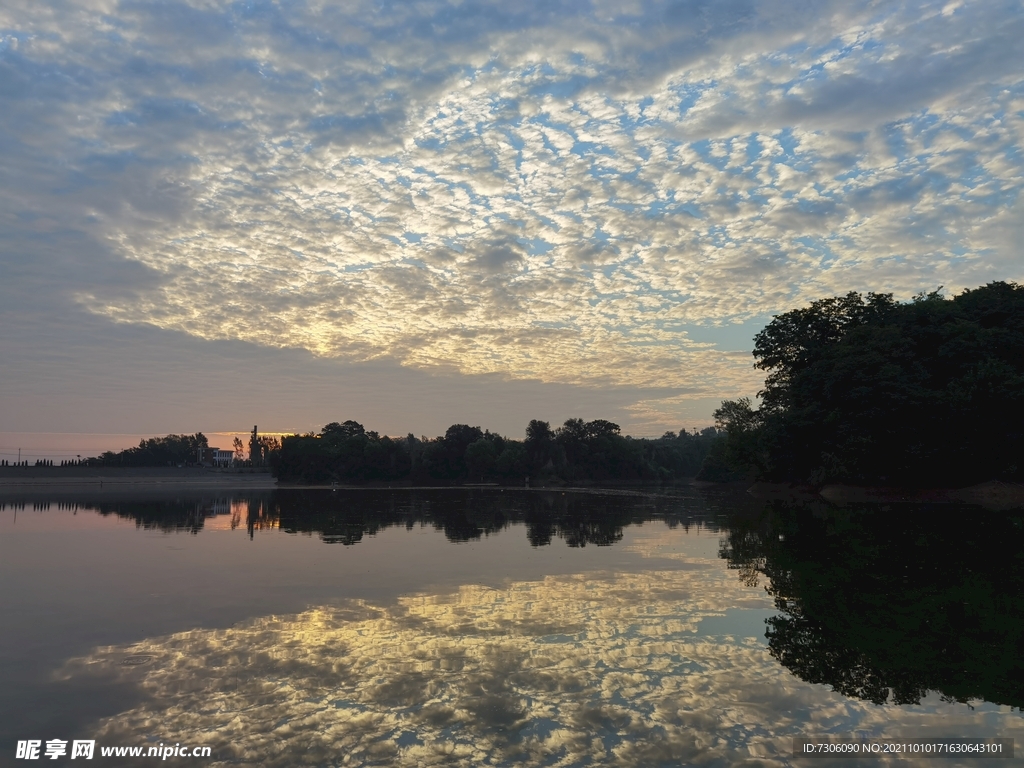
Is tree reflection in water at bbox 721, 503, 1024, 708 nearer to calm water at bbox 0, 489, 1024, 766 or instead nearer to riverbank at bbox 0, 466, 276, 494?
calm water at bbox 0, 489, 1024, 766

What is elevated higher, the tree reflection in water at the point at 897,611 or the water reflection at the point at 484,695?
the water reflection at the point at 484,695

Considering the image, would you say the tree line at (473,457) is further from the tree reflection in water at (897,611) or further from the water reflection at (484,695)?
the water reflection at (484,695)

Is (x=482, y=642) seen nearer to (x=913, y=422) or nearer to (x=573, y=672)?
(x=573, y=672)

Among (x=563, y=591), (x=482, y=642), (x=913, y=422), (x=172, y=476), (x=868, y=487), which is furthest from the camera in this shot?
(x=172, y=476)

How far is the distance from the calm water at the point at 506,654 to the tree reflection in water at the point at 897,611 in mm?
71

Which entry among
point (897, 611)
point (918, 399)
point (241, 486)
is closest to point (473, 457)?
point (241, 486)

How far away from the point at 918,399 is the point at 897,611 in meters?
54.6

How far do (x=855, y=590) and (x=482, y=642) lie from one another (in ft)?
33.2

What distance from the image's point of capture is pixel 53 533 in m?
30.3

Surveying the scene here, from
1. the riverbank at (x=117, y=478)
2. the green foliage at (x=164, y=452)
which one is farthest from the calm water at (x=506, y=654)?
the green foliage at (x=164, y=452)

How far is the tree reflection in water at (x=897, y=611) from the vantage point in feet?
31.6

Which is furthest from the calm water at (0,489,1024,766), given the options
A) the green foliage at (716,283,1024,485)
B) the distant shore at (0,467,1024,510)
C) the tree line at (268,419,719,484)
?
the tree line at (268,419,719,484)

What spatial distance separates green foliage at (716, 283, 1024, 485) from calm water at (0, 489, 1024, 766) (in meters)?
43.2

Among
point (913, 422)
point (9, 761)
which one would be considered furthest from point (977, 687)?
point (913, 422)
